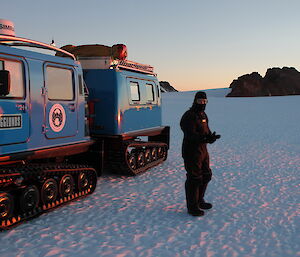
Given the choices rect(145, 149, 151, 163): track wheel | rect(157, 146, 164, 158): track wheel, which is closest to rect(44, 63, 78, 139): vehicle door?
rect(145, 149, 151, 163): track wheel

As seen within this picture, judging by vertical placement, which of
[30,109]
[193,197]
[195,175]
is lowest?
[193,197]

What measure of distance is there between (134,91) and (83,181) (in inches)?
121

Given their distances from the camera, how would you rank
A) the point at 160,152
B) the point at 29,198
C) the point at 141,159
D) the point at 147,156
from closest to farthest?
the point at 29,198
the point at 141,159
the point at 147,156
the point at 160,152

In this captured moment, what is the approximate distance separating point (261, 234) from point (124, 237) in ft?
6.83

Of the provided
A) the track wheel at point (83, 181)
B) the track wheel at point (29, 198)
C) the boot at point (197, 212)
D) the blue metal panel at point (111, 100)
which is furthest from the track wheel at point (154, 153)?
the track wheel at point (29, 198)

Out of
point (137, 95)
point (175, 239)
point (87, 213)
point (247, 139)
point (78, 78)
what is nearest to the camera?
point (175, 239)

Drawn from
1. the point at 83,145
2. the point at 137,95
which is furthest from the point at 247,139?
the point at 83,145

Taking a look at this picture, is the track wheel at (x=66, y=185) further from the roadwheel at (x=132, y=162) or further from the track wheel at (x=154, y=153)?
the track wheel at (x=154, y=153)

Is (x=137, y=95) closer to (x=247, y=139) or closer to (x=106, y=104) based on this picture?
(x=106, y=104)

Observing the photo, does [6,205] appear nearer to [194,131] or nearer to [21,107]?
[21,107]

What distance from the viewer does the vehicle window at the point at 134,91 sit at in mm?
8750

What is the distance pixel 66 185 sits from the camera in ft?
21.1

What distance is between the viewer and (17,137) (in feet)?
17.7

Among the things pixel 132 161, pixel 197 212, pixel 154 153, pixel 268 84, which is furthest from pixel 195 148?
pixel 268 84
